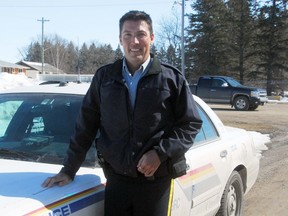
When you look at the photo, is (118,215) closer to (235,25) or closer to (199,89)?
(199,89)

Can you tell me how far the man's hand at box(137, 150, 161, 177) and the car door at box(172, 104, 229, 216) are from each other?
77 cm

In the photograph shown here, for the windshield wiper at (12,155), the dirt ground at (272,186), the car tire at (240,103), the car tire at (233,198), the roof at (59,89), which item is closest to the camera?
the windshield wiper at (12,155)

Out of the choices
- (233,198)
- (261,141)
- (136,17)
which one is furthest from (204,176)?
(261,141)

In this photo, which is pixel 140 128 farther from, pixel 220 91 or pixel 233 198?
pixel 220 91

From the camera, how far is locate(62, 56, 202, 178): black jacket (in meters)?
2.40

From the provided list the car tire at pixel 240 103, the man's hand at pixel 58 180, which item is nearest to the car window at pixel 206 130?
the man's hand at pixel 58 180

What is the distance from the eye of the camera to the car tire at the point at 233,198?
13.8ft

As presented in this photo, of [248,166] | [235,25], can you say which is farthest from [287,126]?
[235,25]

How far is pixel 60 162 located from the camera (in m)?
2.86

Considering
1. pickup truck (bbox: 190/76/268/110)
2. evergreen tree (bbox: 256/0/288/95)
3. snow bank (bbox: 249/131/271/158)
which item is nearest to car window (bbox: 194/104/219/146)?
snow bank (bbox: 249/131/271/158)

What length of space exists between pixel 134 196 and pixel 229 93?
2071cm

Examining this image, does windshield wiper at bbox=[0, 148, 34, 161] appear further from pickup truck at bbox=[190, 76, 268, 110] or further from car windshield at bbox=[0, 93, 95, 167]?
pickup truck at bbox=[190, 76, 268, 110]

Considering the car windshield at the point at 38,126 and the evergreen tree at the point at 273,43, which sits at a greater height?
the evergreen tree at the point at 273,43

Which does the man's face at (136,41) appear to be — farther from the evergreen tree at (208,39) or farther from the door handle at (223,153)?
the evergreen tree at (208,39)
